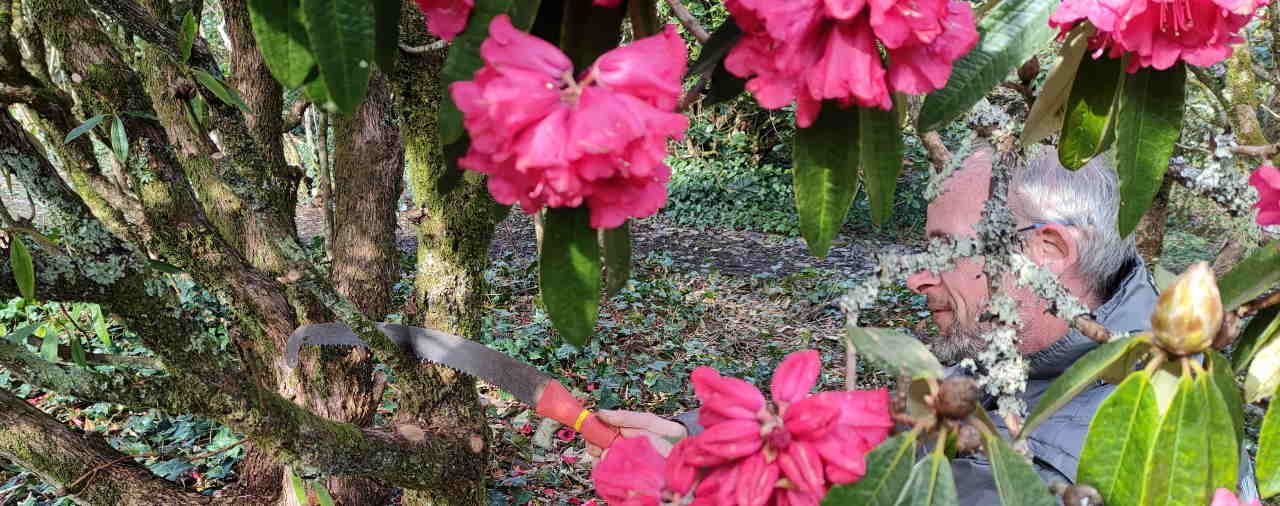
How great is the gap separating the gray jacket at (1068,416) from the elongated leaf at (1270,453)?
28.8 inches

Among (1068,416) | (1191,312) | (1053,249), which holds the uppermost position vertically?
(1191,312)

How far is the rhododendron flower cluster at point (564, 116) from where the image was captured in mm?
466

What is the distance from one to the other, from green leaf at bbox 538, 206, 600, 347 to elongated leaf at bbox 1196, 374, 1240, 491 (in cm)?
41

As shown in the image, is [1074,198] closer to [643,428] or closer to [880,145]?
[643,428]

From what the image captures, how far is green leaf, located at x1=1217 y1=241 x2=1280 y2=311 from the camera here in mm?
644

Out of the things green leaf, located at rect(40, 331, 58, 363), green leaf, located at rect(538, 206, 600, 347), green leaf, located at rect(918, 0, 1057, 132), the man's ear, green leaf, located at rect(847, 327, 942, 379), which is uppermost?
green leaf, located at rect(918, 0, 1057, 132)

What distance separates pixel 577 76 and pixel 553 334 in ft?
12.9

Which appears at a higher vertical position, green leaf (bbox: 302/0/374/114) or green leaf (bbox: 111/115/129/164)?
green leaf (bbox: 302/0/374/114)

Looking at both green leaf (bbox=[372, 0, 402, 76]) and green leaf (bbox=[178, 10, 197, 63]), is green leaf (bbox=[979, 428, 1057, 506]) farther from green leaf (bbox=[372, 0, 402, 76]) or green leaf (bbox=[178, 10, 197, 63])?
green leaf (bbox=[178, 10, 197, 63])

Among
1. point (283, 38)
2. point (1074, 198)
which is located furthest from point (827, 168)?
point (1074, 198)

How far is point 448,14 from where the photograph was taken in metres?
0.52

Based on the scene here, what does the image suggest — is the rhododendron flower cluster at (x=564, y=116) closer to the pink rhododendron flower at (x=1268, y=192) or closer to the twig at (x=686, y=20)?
the twig at (x=686, y=20)

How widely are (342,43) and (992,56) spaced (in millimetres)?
488

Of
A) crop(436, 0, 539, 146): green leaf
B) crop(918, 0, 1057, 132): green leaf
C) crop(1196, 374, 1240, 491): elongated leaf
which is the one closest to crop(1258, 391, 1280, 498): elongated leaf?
crop(1196, 374, 1240, 491): elongated leaf
